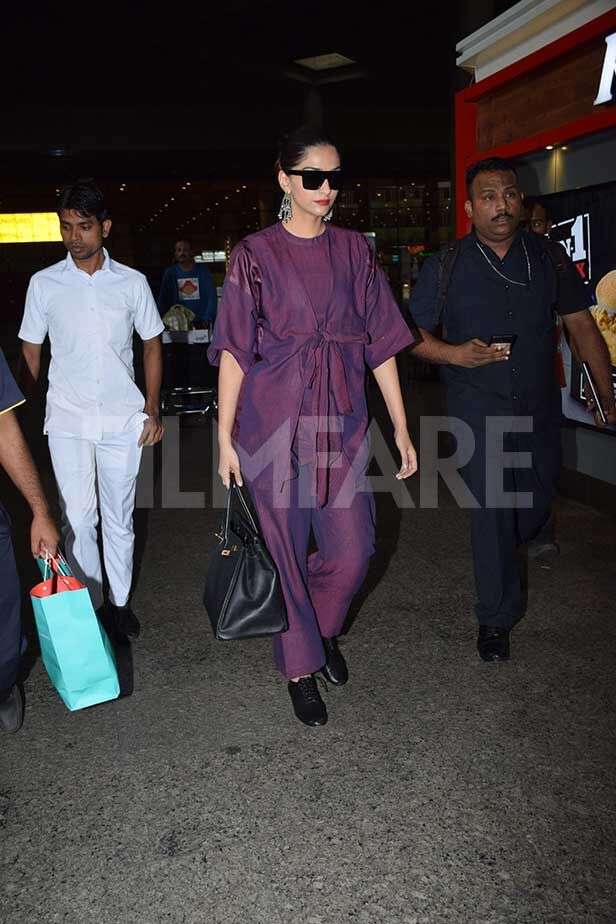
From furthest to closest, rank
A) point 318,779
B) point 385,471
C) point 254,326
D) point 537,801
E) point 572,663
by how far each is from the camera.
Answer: point 385,471, point 572,663, point 254,326, point 318,779, point 537,801

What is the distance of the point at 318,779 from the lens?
9.71 feet

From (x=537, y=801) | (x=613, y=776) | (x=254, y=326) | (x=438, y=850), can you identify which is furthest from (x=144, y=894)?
(x=254, y=326)

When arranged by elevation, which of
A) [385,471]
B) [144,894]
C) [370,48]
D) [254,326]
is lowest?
[144,894]

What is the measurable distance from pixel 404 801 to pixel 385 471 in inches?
Result: 197

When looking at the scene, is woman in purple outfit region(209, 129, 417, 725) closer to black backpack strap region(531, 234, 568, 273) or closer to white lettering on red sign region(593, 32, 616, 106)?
black backpack strap region(531, 234, 568, 273)

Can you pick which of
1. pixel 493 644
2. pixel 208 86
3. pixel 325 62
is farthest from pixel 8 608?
pixel 208 86

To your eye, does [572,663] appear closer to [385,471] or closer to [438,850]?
[438,850]

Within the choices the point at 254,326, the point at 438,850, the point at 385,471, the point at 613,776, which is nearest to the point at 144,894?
the point at 438,850

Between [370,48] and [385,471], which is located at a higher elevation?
[370,48]

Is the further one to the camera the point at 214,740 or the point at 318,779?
the point at 214,740

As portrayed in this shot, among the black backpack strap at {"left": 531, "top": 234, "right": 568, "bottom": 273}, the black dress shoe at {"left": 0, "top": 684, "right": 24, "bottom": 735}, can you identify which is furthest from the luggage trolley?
the black dress shoe at {"left": 0, "top": 684, "right": 24, "bottom": 735}

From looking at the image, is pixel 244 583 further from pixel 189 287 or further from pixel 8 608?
pixel 189 287

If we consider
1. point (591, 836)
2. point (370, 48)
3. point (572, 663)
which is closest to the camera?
point (591, 836)

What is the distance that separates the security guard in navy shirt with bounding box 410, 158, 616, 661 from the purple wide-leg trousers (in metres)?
0.66
